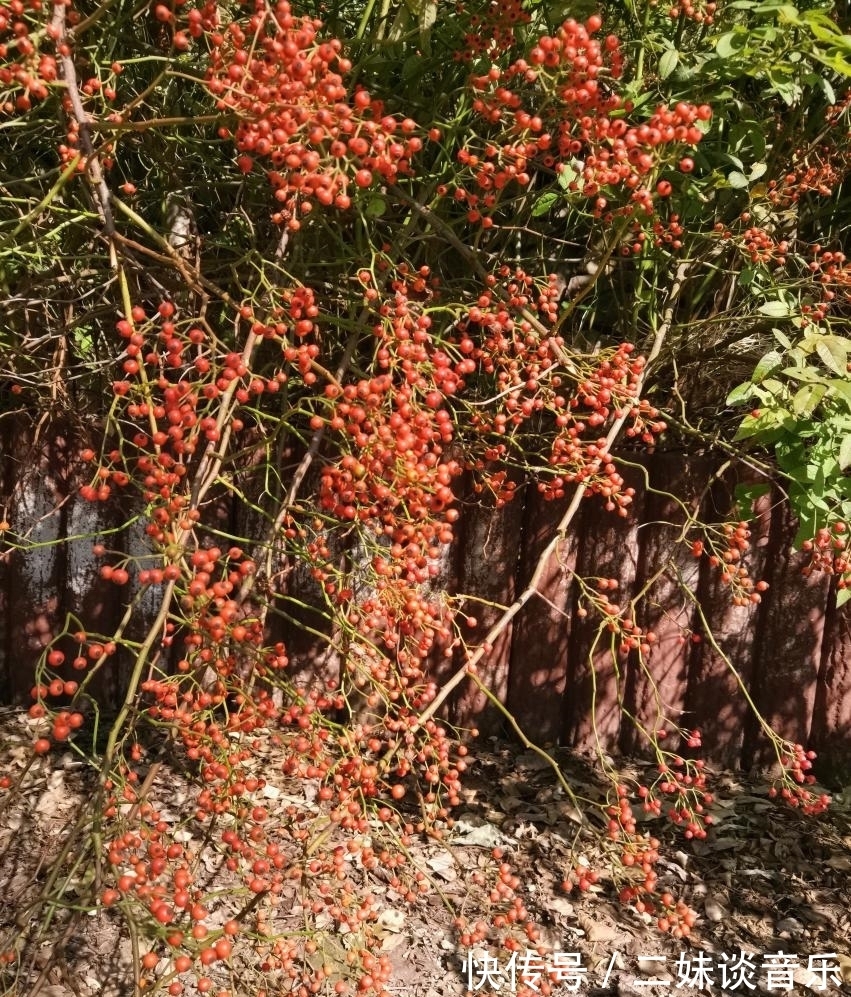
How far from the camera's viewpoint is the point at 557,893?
274cm

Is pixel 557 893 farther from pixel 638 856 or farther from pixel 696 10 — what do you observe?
pixel 696 10

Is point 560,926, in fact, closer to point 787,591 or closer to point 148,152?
point 787,591

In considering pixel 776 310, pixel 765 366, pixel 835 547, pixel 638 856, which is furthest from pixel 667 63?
pixel 638 856

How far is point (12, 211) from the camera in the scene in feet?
9.26

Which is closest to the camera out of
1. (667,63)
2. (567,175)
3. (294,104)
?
(294,104)

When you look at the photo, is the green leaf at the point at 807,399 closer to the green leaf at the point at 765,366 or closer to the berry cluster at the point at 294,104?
the green leaf at the point at 765,366

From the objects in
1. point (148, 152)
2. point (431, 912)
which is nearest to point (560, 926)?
point (431, 912)

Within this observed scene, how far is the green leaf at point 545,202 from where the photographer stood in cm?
259

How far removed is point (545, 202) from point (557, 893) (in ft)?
6.37

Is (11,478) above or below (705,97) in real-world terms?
below

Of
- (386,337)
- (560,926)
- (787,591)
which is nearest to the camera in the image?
(386,337)

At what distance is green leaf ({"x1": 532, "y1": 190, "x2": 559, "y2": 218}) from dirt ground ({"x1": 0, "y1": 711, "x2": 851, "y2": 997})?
1.57 m

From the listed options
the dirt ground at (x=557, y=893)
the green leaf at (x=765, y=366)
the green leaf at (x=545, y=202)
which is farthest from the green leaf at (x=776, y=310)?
the dirt ground at (x=557, y=893)

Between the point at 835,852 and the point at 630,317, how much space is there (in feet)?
5.84
